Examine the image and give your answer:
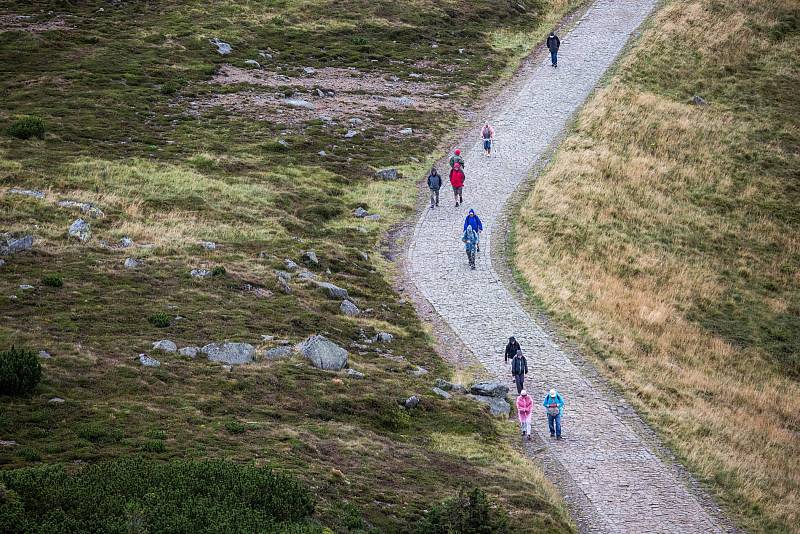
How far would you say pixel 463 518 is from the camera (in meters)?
18.9

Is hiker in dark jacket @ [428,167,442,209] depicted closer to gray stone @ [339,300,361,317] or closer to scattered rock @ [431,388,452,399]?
gray stone @ [339,300,361,317]

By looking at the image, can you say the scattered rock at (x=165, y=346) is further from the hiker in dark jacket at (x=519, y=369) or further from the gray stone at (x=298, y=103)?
the gray stone at (x=298, y=103)

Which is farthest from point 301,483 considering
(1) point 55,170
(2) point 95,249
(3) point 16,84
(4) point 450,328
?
(3) point 16,84

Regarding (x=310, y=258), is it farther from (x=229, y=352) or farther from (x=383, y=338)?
(x=229, y=352)

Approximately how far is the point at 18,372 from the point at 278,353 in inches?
308

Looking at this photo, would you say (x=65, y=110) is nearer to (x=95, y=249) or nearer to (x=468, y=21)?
(x=95, y=249)

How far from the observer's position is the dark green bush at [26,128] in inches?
1710

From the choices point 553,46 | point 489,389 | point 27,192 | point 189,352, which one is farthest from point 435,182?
point 553,46

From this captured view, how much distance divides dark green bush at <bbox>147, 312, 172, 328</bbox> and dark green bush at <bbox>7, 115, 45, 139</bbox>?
2103 centimetres

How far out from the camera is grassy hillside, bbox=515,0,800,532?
2897 cm

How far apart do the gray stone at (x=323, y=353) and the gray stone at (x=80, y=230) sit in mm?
10631

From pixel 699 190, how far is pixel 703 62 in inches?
715

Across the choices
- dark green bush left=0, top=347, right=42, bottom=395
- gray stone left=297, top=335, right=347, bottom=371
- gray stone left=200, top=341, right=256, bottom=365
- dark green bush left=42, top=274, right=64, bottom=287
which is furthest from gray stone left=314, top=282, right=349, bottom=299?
dark green bush left=0, top=347, right=42, bottom=395

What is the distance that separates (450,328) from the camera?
3278cm
